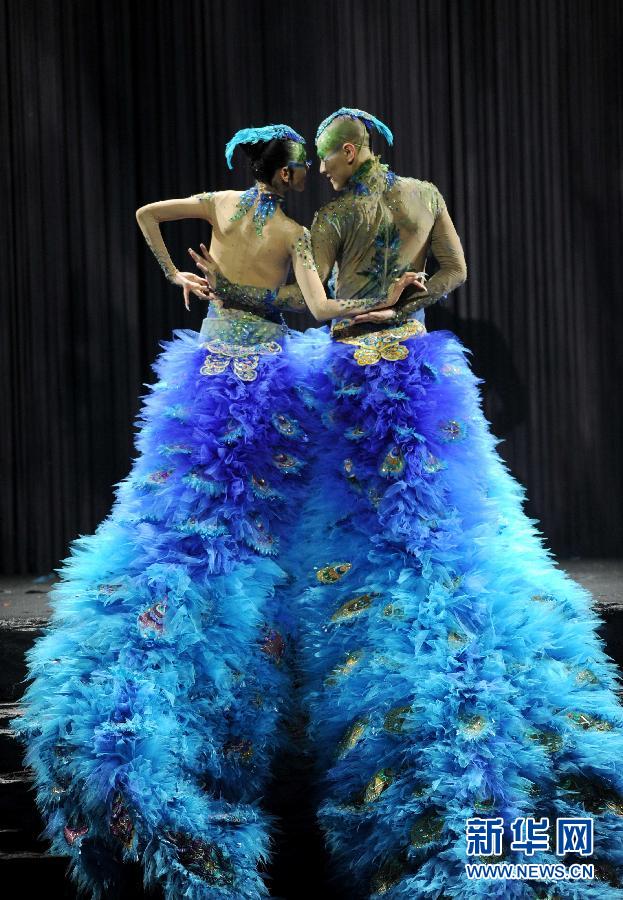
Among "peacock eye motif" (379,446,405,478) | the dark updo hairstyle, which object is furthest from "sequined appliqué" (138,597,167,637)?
the dark updo hairstyle

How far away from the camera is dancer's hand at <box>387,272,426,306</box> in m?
2.68

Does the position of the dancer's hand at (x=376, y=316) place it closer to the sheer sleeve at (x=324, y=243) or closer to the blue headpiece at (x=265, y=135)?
the sheer sleeve at (x=324, y=243)

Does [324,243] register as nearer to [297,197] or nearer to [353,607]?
[353,607]

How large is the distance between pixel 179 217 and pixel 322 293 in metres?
0.58

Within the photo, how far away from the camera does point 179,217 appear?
2.99m

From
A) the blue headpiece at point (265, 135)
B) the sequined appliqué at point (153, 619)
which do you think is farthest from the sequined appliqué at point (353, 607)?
the blue headpiece at point (265, 135)

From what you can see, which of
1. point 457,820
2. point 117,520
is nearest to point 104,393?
point 117,520

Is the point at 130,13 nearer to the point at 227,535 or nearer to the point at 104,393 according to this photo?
the point at 104,393

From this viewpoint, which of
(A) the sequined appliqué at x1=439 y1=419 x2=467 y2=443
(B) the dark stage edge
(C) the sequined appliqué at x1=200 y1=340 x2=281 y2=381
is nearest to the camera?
(B) the dark stage edge

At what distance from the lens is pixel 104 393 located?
176 inches

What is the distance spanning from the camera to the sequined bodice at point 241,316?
9.27 feet

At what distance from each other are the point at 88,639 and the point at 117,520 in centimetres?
35

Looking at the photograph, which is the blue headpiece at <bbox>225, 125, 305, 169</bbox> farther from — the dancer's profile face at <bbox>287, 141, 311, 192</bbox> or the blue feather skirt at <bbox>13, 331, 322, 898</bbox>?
the blue feather skirt at <bbox>13, 331, 322, 898</bbox>

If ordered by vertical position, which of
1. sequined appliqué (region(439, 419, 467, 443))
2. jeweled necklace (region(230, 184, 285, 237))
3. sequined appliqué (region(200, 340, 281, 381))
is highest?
jeweled necklace (region(230, 184, 285, 237))
